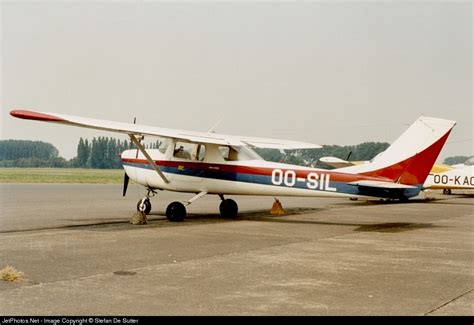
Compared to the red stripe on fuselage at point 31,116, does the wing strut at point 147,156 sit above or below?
below

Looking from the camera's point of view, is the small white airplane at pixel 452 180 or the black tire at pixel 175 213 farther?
the small white airplane at pixel 452 180

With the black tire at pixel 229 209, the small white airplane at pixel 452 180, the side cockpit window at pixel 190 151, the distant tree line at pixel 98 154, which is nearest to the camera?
the side cockpit window at pixel 190 151

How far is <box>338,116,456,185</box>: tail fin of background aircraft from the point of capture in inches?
536

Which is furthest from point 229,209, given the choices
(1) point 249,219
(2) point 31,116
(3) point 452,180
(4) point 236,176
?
(3) point 452,180

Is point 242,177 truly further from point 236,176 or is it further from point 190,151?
point 190,151

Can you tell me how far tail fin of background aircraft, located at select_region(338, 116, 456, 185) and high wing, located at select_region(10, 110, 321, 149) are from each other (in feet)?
12.6

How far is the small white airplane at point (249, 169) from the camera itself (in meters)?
13.6

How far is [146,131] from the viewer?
14.0 m

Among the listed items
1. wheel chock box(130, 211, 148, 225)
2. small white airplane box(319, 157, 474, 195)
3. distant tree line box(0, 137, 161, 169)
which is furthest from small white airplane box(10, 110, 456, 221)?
distant tree line box(0, 137, 161, 169)

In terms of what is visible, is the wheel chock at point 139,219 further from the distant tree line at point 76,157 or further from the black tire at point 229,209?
the distant tree line at point 76,157

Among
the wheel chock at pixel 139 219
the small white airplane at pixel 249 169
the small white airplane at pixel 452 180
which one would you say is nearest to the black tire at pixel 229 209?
the small white airplane at pixel 249 169

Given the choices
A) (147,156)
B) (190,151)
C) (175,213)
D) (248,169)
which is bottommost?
(175,213)

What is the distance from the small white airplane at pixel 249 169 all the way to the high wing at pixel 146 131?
30mm

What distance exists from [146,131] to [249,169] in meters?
3.07
